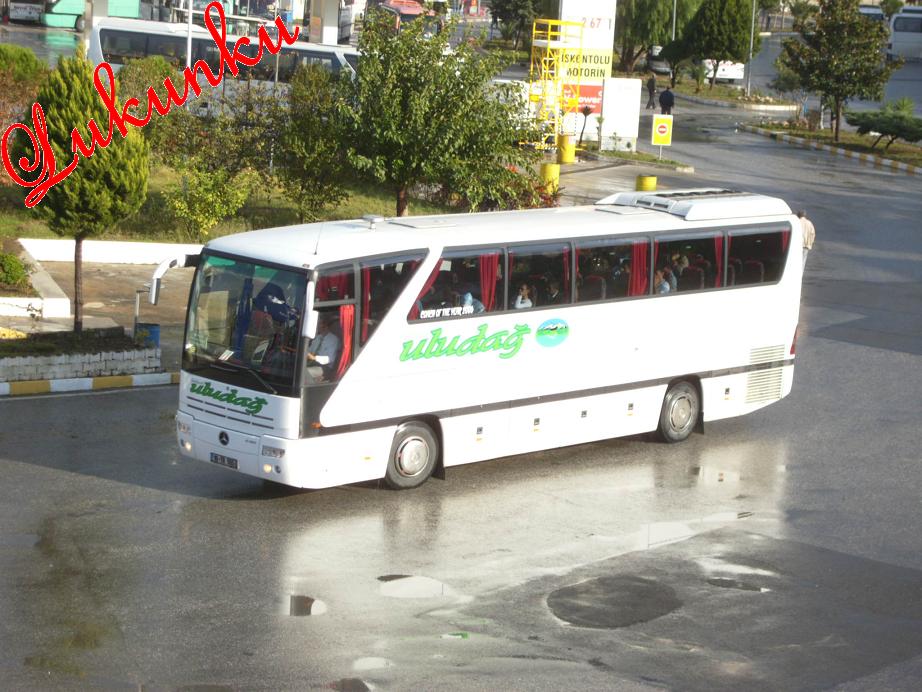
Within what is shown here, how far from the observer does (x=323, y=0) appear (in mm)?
51219

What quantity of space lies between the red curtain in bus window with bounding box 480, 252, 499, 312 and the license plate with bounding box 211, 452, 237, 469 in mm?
2979

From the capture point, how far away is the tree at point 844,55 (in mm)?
45812

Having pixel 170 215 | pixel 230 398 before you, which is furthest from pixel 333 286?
pixel 170 215

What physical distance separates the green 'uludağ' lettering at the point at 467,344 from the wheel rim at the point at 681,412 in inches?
96.1

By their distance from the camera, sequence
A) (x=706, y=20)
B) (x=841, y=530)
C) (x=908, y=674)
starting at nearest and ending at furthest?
(x=908, y=674), (x=841, y=530), (x=706, y=20)

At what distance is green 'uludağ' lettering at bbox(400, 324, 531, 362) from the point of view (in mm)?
12461

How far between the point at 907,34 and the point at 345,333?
82.9m

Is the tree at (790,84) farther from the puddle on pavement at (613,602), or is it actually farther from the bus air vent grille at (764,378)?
the puddle on pavement at (613,602)

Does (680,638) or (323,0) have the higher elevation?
(323,0)

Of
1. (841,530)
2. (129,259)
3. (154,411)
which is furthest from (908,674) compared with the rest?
(129,259)

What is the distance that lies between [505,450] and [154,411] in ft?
14.7

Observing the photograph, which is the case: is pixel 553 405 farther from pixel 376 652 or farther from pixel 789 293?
pixel 376 652

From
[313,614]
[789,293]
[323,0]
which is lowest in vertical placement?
[313,614]

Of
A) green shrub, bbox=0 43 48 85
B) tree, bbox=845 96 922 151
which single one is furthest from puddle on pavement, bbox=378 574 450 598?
tree, bbox=845 96 922 151
